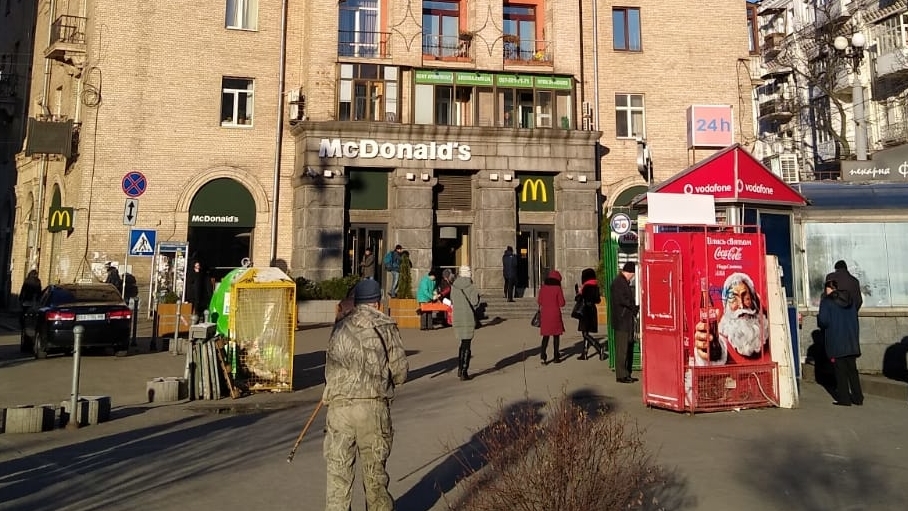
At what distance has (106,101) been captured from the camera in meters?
25.0

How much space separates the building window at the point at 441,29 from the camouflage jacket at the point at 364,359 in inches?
923

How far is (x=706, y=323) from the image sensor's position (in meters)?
8.90

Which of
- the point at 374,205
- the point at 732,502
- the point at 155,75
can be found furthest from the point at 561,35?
the point at 732,502

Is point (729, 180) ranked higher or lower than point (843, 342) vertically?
higher

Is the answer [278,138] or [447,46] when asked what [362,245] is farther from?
[447,46]

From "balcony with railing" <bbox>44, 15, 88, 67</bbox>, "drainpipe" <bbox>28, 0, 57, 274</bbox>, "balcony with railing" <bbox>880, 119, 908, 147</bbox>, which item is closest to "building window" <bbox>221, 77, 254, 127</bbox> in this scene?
"balcony with railing" <bbox>44, 15, 88, 67</bbox>

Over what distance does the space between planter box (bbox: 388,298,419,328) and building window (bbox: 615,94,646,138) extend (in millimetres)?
13368

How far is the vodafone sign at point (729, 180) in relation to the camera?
1087 centimetres

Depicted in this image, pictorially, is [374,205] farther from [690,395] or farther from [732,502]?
[732,502]

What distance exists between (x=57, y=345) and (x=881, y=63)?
40.5 metres

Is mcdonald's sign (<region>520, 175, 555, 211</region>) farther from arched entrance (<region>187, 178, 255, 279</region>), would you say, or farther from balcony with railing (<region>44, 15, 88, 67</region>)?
balcony with railing (<region>44, 15, 88, 67</region>)

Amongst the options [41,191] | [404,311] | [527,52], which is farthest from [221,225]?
[527,52]

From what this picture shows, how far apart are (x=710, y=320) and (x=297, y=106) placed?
20.5 meters

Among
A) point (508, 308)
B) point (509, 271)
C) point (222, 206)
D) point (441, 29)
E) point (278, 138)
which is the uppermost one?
point (441, 29)
